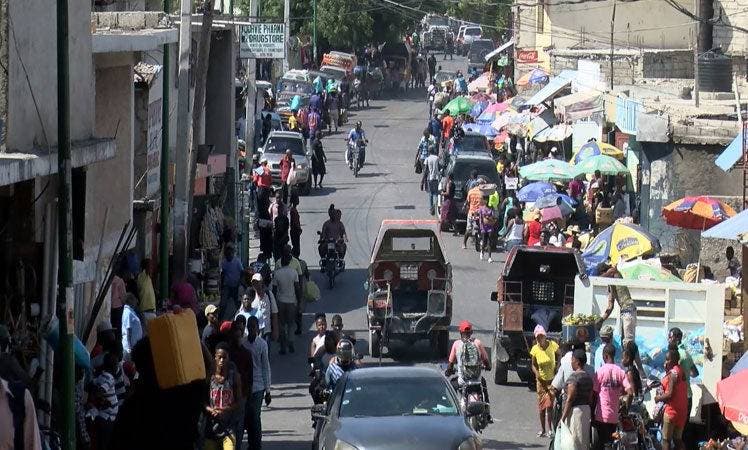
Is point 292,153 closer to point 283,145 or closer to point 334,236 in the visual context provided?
point 283,145

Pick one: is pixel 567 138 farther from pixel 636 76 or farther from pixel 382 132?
pixel 382 132

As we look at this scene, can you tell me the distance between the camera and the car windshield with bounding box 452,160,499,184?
36.3 m

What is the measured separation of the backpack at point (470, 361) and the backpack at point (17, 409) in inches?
395

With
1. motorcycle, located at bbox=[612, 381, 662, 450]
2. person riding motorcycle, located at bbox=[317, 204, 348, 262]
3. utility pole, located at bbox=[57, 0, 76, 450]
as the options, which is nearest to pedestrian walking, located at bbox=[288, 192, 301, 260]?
person riding motorcycle, located at bbox=[317, 204, 348, 262]

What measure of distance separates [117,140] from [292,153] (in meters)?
21.1

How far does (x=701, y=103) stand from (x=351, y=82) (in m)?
31.7

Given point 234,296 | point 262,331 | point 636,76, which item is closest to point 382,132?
point 636,76

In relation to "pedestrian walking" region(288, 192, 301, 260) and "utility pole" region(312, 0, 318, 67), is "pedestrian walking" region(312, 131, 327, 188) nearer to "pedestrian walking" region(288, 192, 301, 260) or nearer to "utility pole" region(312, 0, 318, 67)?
"pedestrian walking" region(288, 192, 301, 260)

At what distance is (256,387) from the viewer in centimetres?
1677

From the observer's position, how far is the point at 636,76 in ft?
154

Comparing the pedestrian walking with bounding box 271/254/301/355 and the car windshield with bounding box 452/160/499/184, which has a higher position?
the car windshield with bounding box 452/160/499/184

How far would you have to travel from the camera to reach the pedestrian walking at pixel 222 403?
51.5 feet

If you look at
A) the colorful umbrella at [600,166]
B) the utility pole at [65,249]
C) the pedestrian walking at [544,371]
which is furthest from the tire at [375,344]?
the utility pole at [65,249]

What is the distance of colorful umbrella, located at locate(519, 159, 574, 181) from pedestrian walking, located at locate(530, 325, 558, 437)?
14016 millimetres
